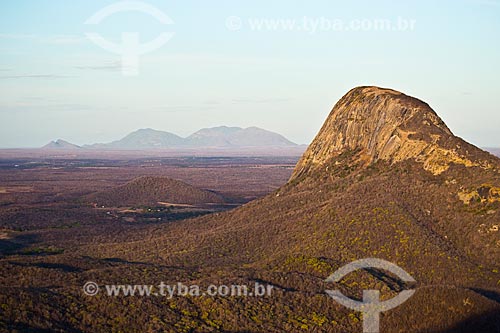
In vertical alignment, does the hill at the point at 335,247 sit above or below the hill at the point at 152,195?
above

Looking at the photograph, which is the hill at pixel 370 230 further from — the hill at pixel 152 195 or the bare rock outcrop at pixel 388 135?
the hill at pixel 152 195

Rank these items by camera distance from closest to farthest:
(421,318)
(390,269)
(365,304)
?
(421,318) → (365,304) → (390,269)

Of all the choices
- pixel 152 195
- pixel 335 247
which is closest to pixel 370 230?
pixel 335 247

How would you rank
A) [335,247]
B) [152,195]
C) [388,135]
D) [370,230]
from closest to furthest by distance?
[335,247], [370,230], [388,135], [152,195]

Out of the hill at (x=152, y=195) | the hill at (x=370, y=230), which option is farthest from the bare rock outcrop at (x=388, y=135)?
the hill at (x=152, y=195)

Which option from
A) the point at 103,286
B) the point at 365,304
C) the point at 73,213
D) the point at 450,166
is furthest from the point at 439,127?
the point at 73,213

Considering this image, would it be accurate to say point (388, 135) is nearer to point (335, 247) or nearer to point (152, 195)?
point (335, 247)

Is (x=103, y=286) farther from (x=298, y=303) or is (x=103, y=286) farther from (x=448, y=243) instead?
(x=448, y=243)

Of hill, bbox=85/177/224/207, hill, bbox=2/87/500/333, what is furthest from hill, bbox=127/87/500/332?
hill, bbox=85/177/224/207

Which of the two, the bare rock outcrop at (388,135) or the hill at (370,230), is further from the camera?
the bare rock outcrop at (388,135)
